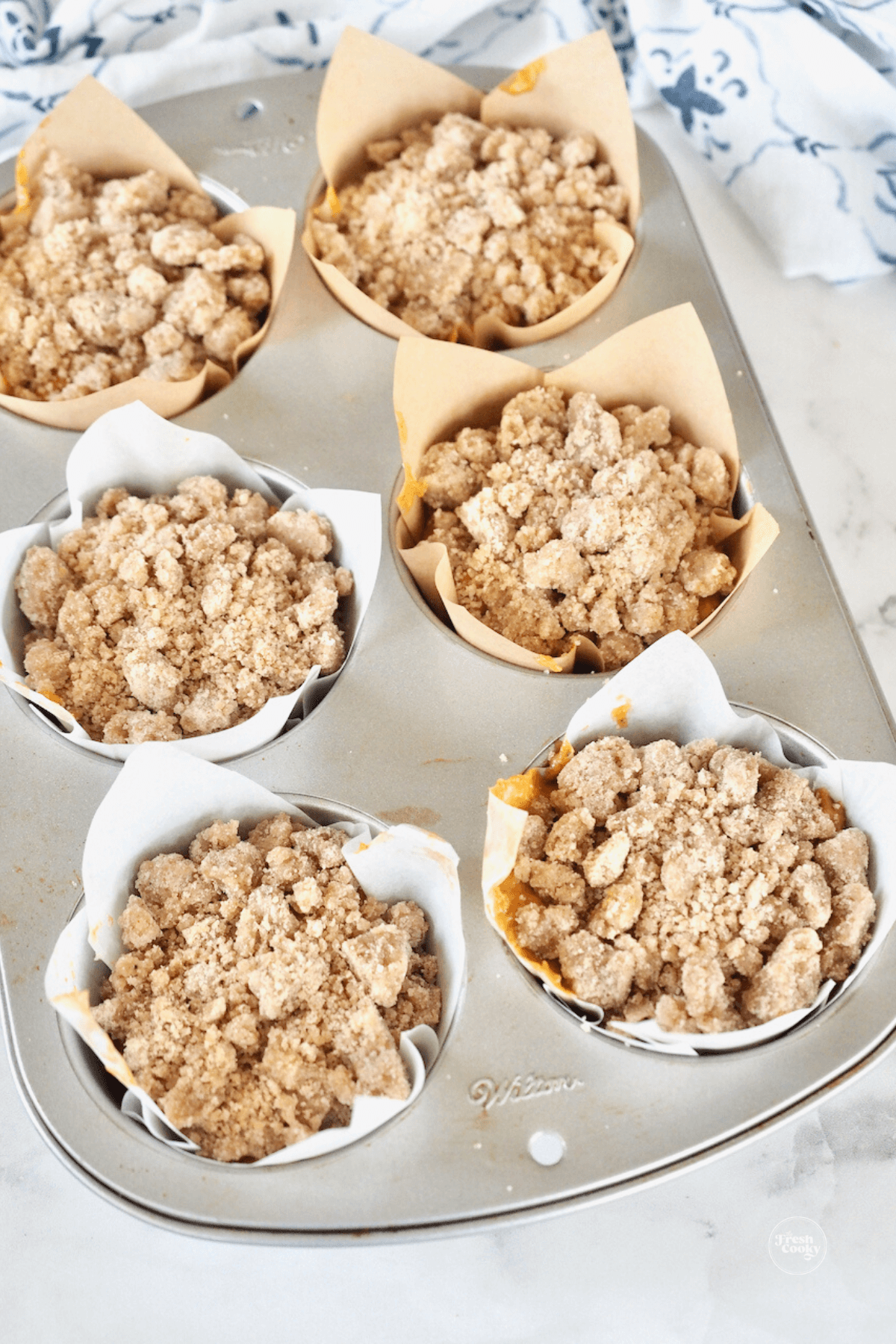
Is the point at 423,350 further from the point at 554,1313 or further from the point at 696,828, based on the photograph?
the point at 554,1313

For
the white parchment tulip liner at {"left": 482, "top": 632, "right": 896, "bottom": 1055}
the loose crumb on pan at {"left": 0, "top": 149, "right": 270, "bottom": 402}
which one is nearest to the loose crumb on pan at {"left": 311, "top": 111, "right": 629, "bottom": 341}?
the loose crumb on pan at {"left": 0, "top": 149, "right": 270, "bottom": 402}

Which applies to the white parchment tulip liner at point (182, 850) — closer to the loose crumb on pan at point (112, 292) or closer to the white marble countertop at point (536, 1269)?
the white marble countertop at point (536, 1269)

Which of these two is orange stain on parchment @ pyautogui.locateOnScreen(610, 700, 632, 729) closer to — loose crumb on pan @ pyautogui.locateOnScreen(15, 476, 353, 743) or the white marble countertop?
loose crumb on pan @ pyautogui.locateOnScreen(15, 476, 353, 743)

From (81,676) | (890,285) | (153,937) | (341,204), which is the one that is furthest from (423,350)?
(890,285)

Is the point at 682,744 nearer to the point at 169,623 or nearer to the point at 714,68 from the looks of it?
the point at 169,623

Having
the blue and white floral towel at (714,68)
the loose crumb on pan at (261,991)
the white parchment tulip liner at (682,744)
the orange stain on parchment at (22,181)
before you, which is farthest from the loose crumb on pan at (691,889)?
the orange stain on parchment at (22,181)

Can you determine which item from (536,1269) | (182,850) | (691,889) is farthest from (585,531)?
(536,1269)
